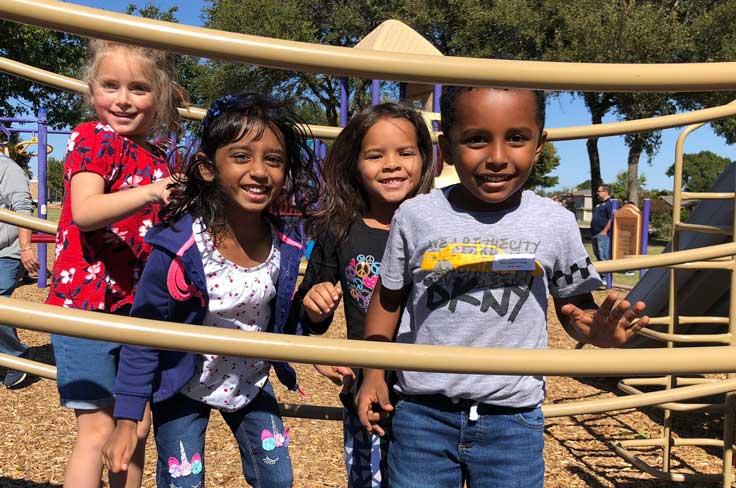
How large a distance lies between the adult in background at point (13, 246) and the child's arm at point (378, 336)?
10.6 ft

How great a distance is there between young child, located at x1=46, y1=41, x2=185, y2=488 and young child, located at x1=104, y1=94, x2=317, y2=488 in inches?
4.9

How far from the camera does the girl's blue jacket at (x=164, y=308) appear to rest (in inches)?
55.4

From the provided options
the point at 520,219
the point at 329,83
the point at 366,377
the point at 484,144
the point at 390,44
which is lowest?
the point at 366,377

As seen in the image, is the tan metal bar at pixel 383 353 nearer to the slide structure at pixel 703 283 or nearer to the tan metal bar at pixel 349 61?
the tan metal bar at pixel 349 61

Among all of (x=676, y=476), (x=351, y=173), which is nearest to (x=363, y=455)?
(x=351, y=173)

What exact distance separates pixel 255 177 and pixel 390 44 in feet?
19.1

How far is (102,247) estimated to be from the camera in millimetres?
1607

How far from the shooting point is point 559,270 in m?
1.31

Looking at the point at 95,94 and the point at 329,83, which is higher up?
the point at 329,83

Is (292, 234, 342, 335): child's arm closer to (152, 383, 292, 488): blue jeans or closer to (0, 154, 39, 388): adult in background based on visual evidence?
(152, 383, 292, 488): blue jeans

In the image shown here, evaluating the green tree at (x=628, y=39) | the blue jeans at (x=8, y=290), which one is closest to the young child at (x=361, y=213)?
the blue jeans at (x=8, y=290)

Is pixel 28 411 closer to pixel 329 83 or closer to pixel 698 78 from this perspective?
pixel 698 78

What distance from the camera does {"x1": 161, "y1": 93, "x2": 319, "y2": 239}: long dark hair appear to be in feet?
4.82

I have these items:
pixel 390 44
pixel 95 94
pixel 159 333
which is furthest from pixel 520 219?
pixel 390 44
